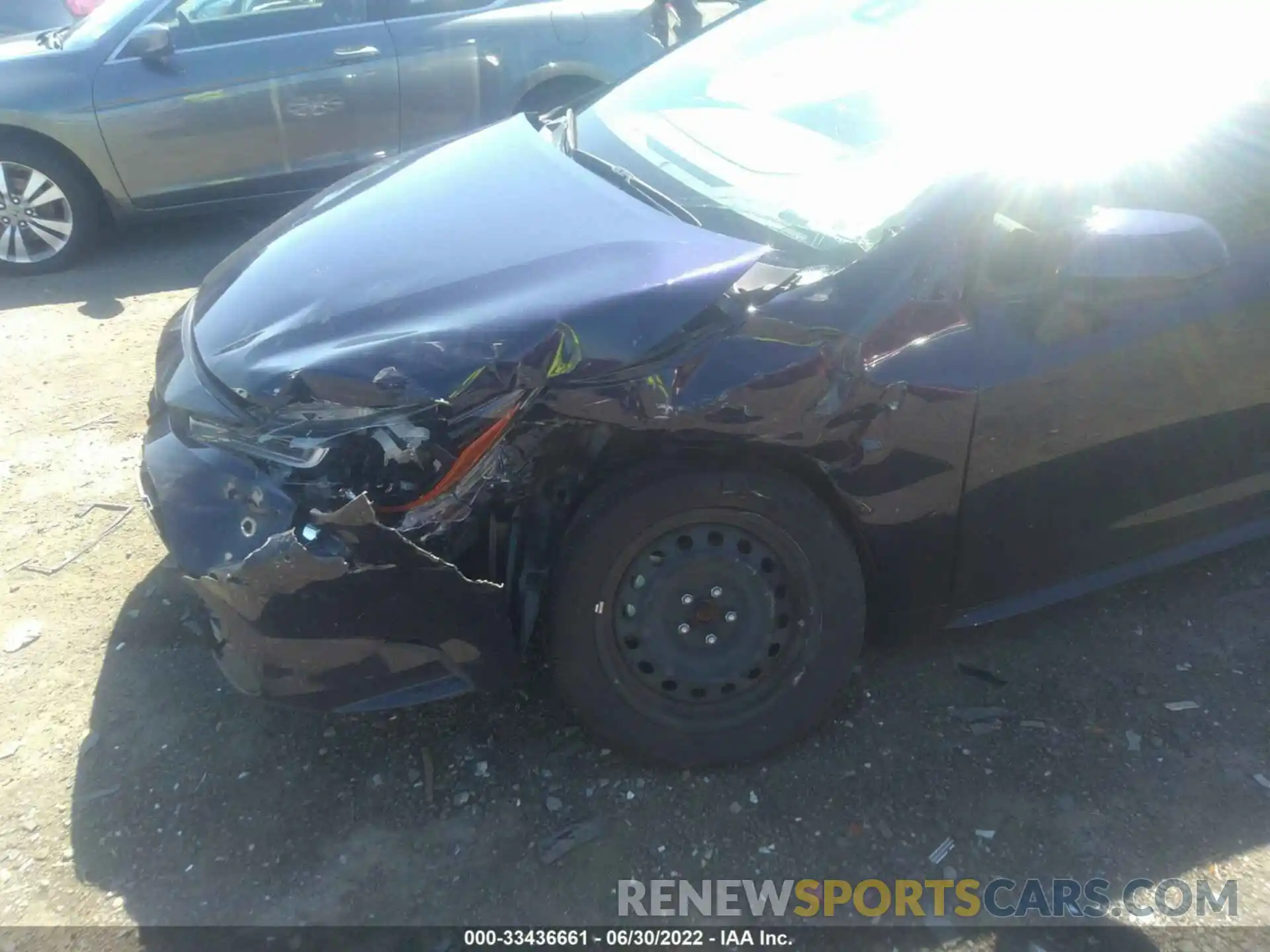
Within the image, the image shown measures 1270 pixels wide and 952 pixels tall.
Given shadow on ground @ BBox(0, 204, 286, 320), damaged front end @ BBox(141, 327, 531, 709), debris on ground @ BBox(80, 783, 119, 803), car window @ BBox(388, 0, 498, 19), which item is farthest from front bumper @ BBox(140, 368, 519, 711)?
car window @ BBox(388, 0, 498, 19)

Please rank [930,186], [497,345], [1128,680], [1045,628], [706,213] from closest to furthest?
[497,345] → [930,186] → [706,213] → [1128,680] → [1045,628]

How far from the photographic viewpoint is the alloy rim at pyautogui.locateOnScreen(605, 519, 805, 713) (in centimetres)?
232

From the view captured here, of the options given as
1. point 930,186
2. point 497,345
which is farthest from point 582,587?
point 930,186

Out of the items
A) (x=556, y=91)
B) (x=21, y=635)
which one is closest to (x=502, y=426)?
(x=21, y=635)

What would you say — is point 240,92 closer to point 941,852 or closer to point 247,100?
point 247,100

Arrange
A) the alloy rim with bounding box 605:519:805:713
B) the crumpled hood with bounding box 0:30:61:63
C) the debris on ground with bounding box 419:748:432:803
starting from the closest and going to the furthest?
the alloy rim with bounding box 605:519:805:713 → the debris on ground with bounding box 419:748:432:803 → the crumpled hood with bounding box 0:30:61:63

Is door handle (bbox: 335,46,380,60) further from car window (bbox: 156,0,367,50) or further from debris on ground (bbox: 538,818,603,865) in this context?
debris on ground (bbox: 538,818,603,865)

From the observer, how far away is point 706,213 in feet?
8.23

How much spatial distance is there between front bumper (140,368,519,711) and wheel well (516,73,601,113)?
434 cm

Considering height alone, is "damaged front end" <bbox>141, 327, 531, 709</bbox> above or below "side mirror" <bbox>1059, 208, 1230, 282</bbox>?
below

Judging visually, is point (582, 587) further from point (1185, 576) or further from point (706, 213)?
point (1185, 576)

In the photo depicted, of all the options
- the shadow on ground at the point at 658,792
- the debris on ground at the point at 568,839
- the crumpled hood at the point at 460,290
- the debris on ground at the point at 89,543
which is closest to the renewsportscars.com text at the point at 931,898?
the shadow on ground at the point at 658,792

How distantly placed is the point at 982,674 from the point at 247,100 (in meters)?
4.87

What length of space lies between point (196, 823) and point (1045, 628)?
231cm
